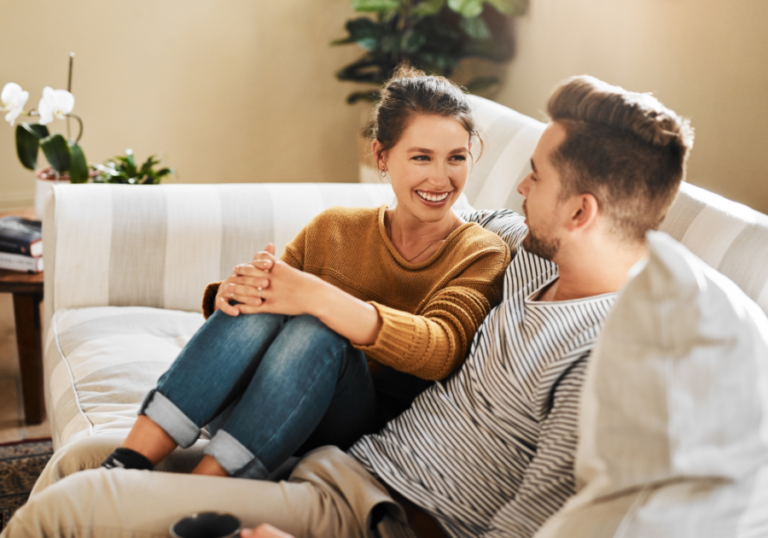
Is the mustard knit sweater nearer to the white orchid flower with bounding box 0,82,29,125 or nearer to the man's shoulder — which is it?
the man's shoulder

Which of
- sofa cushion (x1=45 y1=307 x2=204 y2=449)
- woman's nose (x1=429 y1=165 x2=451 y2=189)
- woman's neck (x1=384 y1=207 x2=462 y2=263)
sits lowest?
sofa cushion (x1=45 y1=307 x2=204 y2=449)

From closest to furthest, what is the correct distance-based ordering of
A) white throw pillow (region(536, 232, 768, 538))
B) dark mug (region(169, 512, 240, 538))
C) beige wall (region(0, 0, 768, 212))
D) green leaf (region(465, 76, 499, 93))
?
white throw pillow (region(536, 232, 768, 538)) → dark mug (region(169, 512, 240, 538)) → beige wall (region(0, 0, 768, 212)) → green leaf (region(465, 76, 499, 93))

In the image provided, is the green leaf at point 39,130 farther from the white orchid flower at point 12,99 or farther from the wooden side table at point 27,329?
the wooden side table at point 27,329

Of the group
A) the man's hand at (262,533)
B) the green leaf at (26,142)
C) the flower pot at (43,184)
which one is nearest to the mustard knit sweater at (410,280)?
the man's hand at (262,533)

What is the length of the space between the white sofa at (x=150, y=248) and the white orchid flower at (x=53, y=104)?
16.7 inches

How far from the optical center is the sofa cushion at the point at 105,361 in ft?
4.42

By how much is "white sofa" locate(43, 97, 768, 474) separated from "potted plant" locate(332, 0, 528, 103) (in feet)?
3.96

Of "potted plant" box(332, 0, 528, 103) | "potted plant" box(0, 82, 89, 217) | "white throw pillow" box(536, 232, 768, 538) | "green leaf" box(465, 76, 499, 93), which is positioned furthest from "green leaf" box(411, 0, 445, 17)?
"white throw pillow" box(536, 232, 768, 538)

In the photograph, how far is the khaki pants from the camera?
36.3 inches

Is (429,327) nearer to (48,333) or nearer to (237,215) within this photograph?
(237,215)

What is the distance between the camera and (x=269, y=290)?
1.14 meters

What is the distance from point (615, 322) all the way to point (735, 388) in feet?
0.40

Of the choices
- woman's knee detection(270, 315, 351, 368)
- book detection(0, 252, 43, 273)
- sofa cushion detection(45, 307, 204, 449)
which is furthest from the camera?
book detection(0, 252, 43, 273)

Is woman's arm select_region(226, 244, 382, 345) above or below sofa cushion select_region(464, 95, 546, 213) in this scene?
below
